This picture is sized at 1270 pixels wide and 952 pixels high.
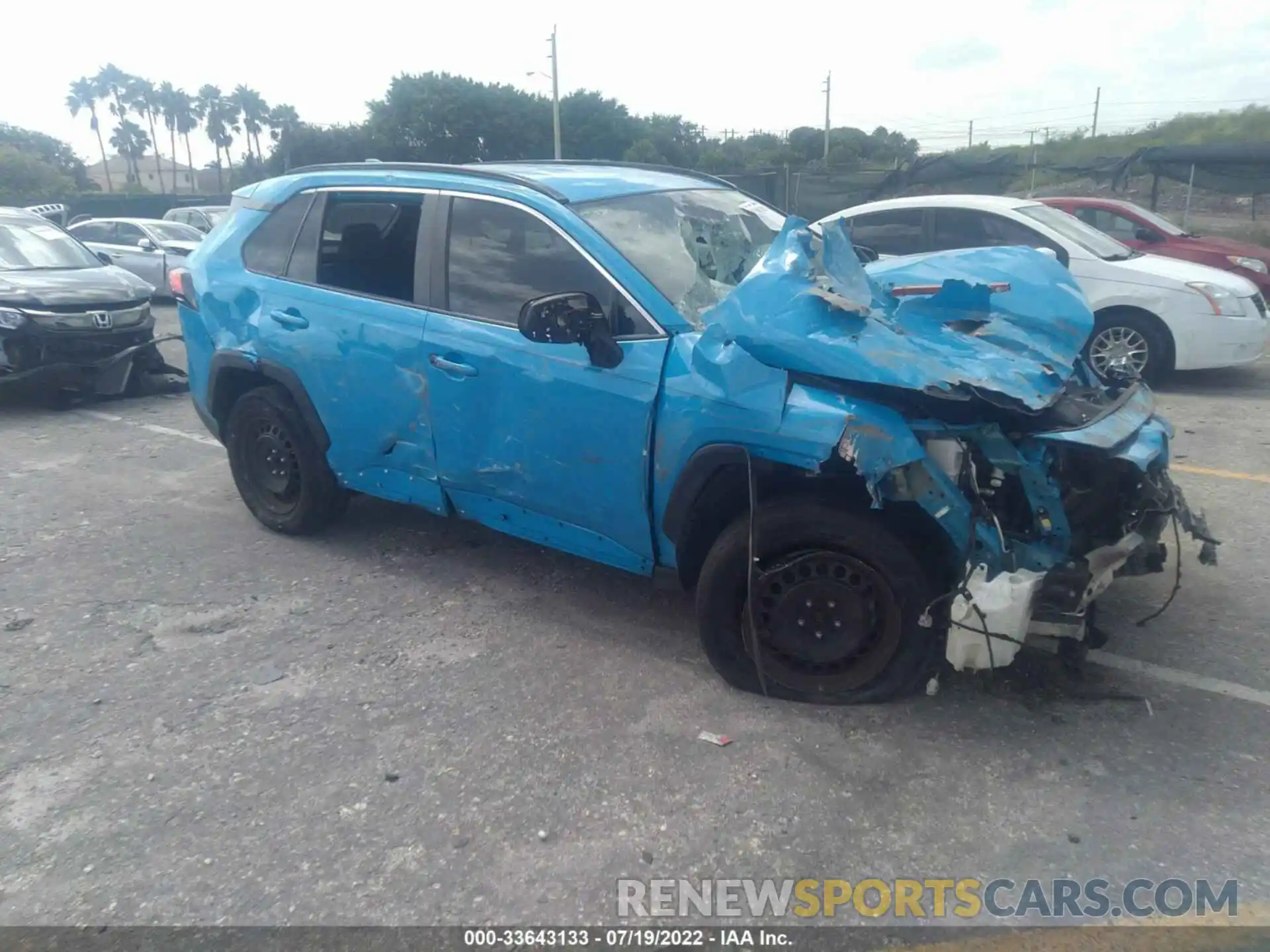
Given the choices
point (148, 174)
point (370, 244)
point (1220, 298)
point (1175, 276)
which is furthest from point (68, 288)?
point (148, 174)

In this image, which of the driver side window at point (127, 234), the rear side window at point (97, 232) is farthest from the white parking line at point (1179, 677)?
the rear side window at point (97, 232)

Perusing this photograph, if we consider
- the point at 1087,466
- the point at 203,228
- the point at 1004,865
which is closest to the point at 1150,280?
the point at 1087,466

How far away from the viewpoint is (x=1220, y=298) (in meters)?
8.38

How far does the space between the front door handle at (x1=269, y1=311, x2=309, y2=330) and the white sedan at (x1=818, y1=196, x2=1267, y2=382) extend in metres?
4.89

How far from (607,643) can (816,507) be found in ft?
3.95

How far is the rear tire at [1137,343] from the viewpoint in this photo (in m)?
8.50

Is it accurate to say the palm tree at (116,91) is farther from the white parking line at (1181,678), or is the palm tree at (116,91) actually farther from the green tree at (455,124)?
the white parking line at (1181,678)

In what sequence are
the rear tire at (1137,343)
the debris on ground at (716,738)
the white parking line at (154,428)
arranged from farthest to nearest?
the rear tire at (1137,343) → the white parking line at (154,428) → the debris on ground at (716,738)

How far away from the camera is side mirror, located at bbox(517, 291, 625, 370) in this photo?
11.9 feet

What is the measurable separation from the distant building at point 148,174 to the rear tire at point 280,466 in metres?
80.1

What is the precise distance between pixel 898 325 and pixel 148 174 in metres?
112

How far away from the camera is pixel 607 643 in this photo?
415 centimetres

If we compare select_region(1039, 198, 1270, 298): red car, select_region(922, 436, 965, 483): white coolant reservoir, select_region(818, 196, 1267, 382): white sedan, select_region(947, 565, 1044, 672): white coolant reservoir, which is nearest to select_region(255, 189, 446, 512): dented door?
select_region(922, 436, 965, 483): white coolant reservoir

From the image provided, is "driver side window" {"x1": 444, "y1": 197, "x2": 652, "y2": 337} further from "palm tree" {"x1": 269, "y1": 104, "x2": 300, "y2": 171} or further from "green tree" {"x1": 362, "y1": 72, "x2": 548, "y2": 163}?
"palm tree" {"x1": 269, "y1": 104, "x2": 300, "y2": 171}
